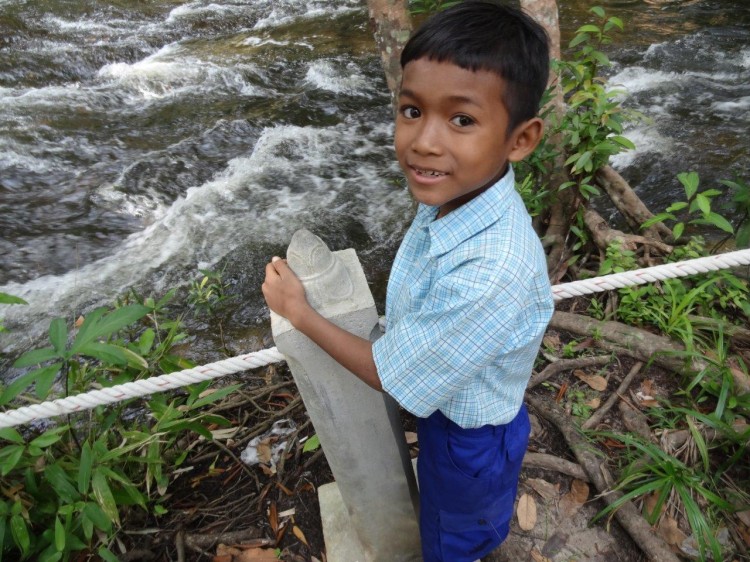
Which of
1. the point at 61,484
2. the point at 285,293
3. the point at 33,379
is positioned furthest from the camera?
the point at 61,484

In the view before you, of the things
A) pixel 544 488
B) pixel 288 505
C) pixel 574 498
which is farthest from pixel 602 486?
pixel 288 505

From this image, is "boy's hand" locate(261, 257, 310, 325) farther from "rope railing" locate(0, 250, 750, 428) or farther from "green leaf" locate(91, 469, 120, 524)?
"green leaf" locate(91, 469, 120, 524)

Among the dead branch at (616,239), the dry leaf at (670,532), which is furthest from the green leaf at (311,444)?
the dead branch at (616,239)

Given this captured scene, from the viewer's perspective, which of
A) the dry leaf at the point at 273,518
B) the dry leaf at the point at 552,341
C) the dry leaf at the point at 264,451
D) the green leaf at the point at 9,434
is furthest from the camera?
the dry leaf at the point at 552,341

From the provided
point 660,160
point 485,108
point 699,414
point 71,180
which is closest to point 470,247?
point 485,108

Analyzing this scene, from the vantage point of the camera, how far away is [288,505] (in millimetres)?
2338

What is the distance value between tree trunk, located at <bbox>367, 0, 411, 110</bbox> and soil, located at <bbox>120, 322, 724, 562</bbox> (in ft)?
6.30

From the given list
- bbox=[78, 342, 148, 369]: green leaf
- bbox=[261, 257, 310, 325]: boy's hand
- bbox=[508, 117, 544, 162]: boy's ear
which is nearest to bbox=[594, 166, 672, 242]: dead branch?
bbox=[508, 117, 544, 162]: boy's ear

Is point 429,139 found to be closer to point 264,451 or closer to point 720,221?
point 264,451

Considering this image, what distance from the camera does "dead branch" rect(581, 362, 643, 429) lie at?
2.45 metres

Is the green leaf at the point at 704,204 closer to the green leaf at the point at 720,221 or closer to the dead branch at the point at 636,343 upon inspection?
the green leaf at the point at 720,221

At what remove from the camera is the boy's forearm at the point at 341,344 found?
129cm

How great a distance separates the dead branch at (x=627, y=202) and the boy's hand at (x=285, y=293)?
2.62 m

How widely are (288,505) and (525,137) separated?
6.08 feet
